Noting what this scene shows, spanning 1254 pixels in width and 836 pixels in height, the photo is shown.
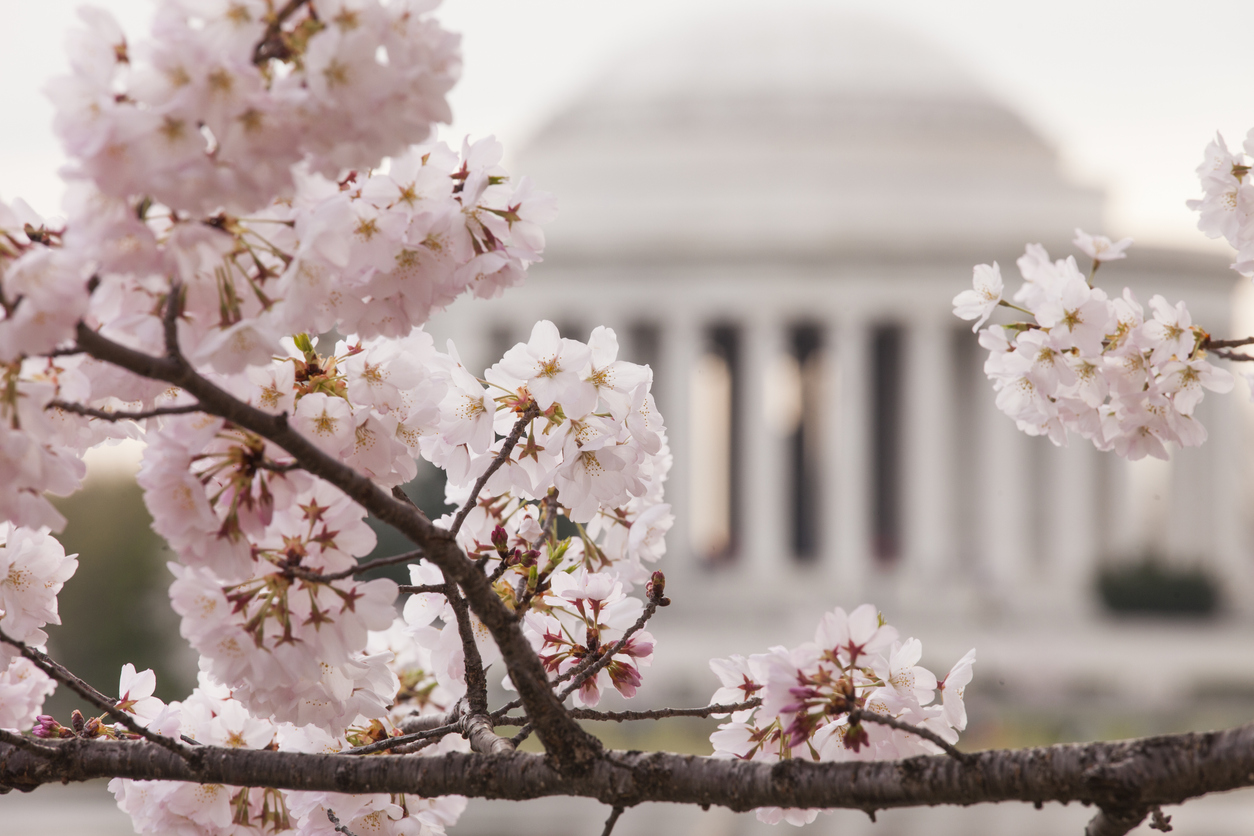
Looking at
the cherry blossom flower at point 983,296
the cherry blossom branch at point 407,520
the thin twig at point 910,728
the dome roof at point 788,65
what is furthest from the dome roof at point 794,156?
the thin twig at point 910,728

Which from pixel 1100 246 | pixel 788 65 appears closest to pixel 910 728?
pixel 1100 246

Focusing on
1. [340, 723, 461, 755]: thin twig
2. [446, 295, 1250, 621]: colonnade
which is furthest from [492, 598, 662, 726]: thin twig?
[446, 295, 1250, 621]: colonnade

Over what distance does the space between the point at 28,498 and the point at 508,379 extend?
1.23 m

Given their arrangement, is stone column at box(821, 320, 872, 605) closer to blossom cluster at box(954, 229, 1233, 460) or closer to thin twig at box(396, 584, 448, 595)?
blossom cluster at box(954, 229, 1233, 460)

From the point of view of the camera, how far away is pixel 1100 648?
44.3 meters

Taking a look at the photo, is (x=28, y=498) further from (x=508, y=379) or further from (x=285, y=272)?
(x=508, y=379)

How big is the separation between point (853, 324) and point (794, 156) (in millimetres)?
7813

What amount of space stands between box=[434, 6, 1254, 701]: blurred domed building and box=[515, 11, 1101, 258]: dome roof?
0.37 feet

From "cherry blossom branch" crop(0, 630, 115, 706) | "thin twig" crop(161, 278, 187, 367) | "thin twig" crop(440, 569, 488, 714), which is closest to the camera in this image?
"thin twig" crop(161, 278, 187, 367)

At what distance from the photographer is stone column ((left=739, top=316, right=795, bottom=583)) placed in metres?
55.0

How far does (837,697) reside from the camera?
302 cm

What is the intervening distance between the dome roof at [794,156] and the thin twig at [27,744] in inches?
1979

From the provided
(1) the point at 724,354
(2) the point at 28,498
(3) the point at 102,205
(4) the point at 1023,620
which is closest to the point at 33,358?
(2) the point at 28,498

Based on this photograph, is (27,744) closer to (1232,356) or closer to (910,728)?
(910,728)
